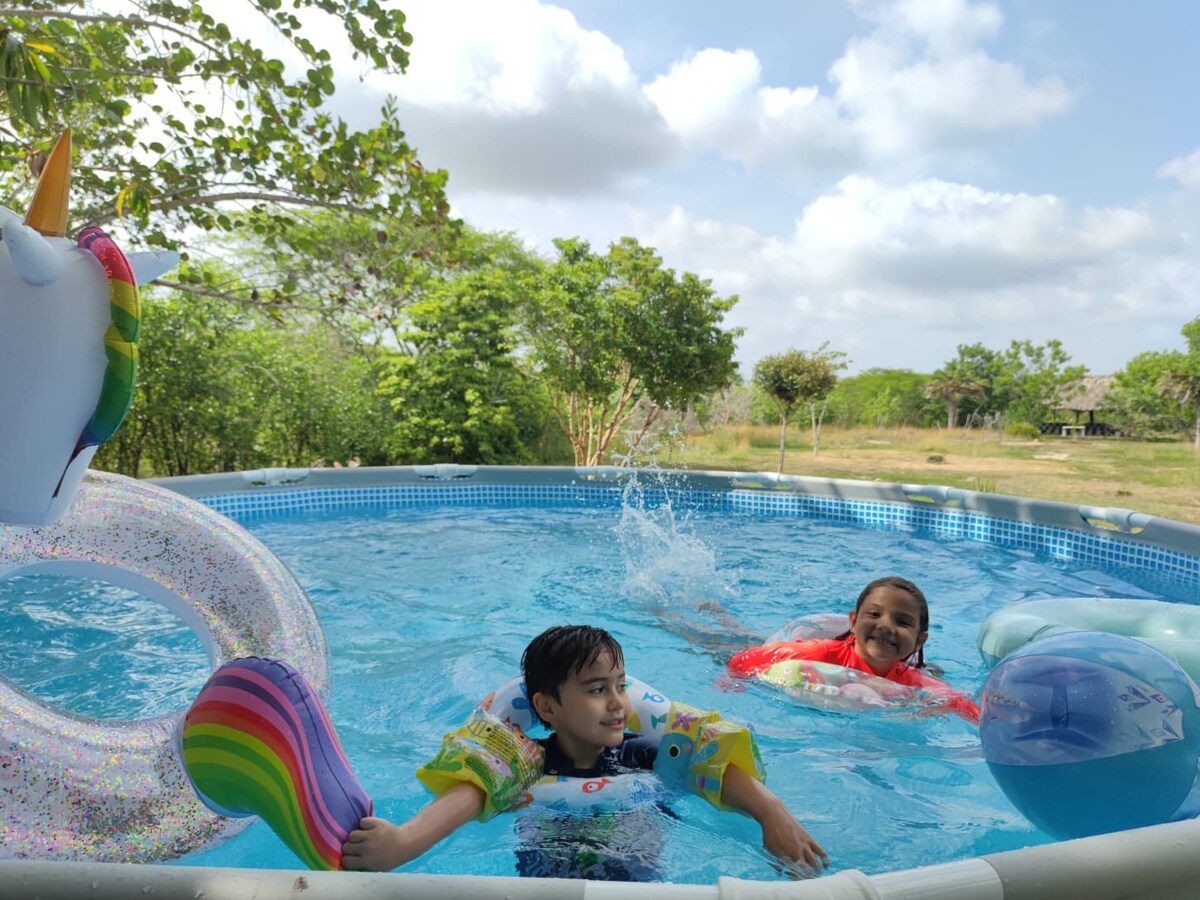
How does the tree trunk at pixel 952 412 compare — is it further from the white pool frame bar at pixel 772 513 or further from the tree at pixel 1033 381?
the white pool frame bar at pixel 772 513

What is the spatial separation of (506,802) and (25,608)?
14.6 feet

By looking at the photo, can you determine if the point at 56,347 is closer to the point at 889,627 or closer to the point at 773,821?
the point at 773,821

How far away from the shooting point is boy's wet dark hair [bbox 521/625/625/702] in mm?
2180

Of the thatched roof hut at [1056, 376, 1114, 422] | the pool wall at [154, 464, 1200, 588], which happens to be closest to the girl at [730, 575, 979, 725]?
the pool wall at [154, 464, 1200, 588]

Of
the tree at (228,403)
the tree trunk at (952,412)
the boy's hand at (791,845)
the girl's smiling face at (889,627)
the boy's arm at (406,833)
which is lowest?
the boy's hand at (791,845)

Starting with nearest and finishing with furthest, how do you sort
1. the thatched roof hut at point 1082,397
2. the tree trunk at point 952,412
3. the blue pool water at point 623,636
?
the blue pool water at point 623,636
the tree trunk at point 952,412
the thatched roof hut at point 1082,397

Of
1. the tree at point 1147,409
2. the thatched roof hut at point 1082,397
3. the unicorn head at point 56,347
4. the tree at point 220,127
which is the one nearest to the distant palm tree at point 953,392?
the thatched roof hut at point 1082,397

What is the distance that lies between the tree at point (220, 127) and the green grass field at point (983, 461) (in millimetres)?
9948

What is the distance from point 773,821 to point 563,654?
66 centimetres

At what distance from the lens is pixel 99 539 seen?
8.51 ft

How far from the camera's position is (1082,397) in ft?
114

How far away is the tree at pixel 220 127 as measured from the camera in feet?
13.4

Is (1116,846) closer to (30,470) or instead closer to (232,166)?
(30,470)

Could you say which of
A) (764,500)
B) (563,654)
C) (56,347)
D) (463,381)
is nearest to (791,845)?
(563,654)
